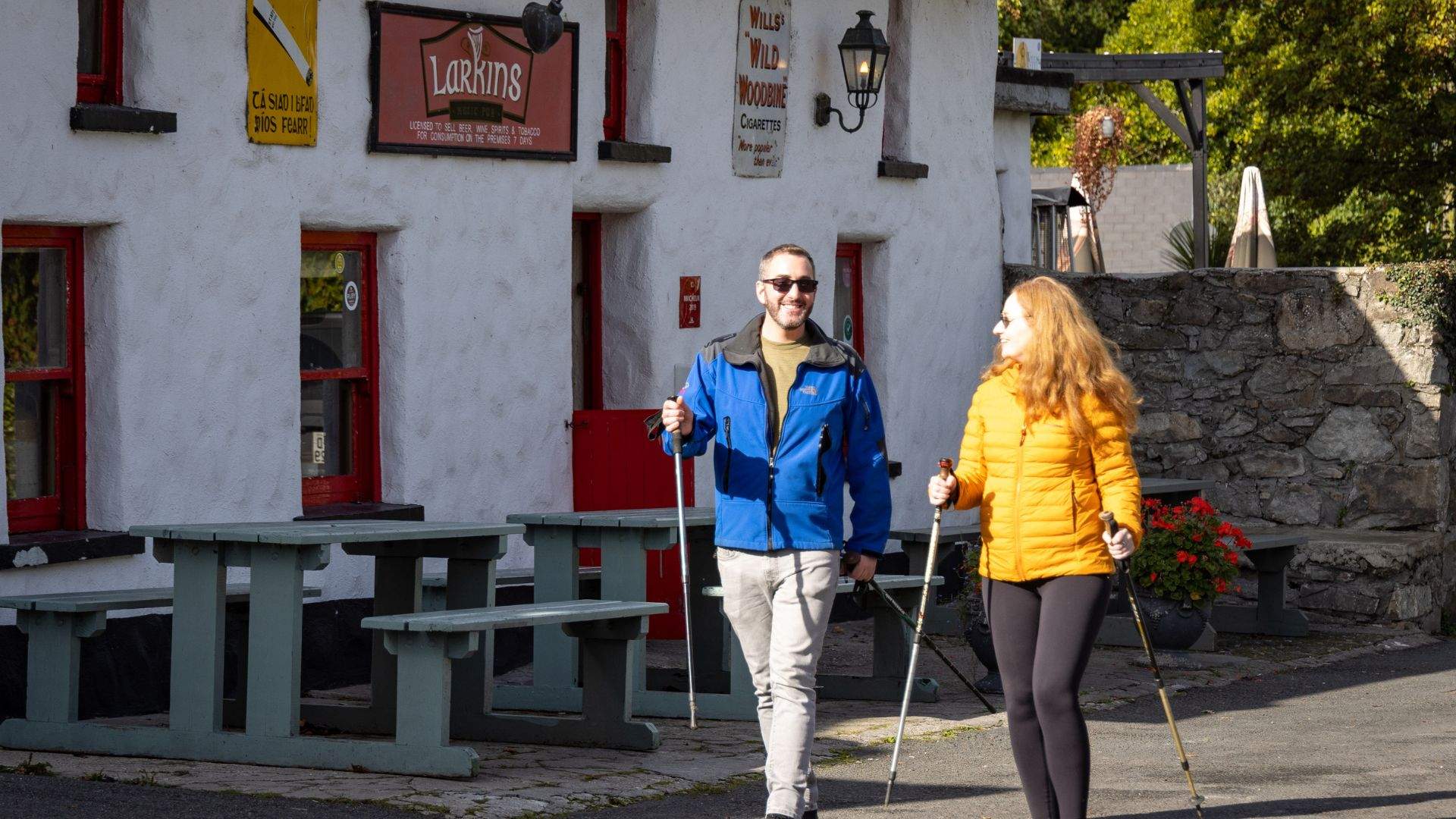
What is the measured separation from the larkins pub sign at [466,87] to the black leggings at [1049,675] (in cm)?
486

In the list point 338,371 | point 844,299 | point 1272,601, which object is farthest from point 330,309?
point 1272,601

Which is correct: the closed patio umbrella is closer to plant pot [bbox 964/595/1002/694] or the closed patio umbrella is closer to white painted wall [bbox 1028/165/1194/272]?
plant pot [bbox 964/595/1002/694]

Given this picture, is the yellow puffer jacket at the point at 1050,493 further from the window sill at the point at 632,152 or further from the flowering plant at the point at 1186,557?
the window sill at the point at 632,152

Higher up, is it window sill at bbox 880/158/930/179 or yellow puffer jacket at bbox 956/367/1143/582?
window sill at bbox 880/158/930/179

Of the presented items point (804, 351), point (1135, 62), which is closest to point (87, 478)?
point (804, 351)

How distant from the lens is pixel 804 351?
6.32 meters

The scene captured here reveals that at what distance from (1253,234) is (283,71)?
32.1 feet

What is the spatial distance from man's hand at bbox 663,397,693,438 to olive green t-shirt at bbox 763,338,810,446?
0.80 ft

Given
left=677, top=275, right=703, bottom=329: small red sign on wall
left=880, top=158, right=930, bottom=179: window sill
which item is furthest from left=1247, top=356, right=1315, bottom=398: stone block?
left=677, top=275, right=703, bottom=329: small red sign on wall

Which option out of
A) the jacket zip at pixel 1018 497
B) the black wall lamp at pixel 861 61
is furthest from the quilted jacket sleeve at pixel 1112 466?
the black wall lamp at pixel 861 61

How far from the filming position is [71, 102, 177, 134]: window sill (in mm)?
8461

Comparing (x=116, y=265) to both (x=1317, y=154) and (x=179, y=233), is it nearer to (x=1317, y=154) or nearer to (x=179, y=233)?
(x=179, y=233)

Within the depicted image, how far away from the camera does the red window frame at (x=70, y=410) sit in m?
8.70

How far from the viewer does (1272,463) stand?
13.5 meters
